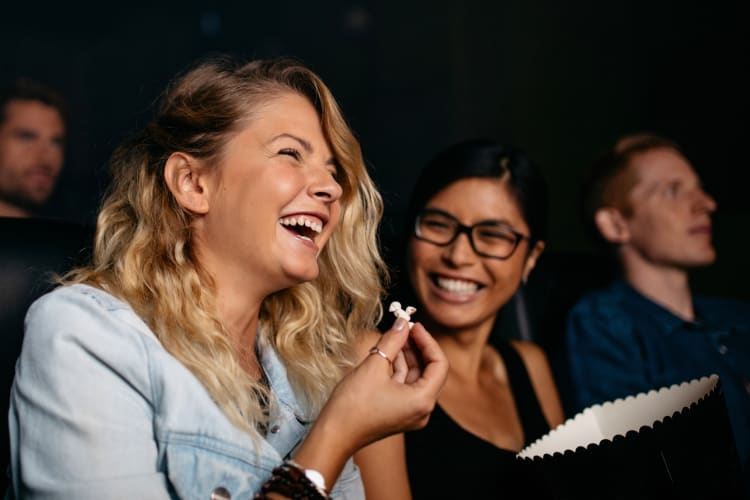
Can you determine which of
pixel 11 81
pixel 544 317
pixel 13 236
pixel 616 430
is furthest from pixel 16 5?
pixel 616 430

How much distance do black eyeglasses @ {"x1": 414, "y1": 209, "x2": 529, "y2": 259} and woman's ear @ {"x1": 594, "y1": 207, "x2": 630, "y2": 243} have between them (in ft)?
2.06

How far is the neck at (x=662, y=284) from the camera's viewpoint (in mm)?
2172

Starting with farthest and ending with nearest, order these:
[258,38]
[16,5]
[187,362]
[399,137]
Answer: [399,137] < [258,38] < [16,5] < [187,362]

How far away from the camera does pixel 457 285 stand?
5.57 ft

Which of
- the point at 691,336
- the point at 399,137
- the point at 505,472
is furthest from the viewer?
the point at 399,137

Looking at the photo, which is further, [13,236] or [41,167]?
[41,167]

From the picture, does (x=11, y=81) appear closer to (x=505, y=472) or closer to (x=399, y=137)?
(x=399, y=137)

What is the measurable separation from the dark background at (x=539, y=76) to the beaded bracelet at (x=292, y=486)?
1.97m

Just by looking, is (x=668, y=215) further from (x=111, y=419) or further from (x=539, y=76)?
(x=111, y=419)

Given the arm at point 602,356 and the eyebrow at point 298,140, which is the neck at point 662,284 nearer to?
the arm at point 602,356

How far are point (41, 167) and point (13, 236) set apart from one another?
4.02 feet

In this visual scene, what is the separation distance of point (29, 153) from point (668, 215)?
1.95 meters

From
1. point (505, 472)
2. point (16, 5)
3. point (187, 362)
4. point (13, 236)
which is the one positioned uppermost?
point (16, 5)

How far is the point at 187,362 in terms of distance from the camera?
1.09 meters
